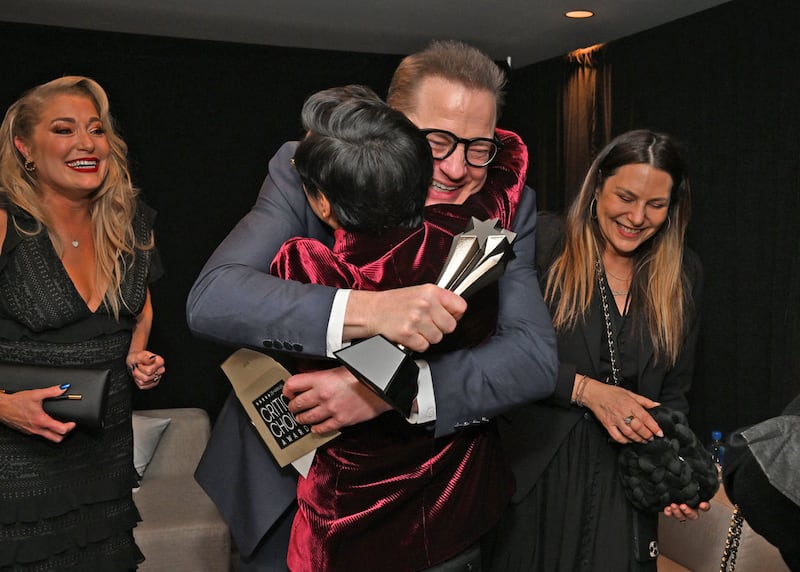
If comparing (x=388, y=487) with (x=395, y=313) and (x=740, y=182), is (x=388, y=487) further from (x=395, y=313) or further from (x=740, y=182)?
(x=740, y=182)

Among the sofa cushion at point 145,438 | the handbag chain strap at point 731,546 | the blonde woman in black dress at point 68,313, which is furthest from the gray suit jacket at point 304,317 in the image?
the sofa cushion at point 145,438

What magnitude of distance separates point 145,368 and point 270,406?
105 centimetres

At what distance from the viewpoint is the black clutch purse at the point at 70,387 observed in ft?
7.02

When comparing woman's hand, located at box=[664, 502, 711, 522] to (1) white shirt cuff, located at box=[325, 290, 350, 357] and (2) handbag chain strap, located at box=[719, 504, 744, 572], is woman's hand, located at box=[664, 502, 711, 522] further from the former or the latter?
(1) white shirt cuff, located at box=[325, 290, 350, 357]

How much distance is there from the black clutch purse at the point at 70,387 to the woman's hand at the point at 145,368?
29cm

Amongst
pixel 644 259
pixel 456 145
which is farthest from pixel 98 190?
pixel 644 259

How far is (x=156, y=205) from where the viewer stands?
6105mm

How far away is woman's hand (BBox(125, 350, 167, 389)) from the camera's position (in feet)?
8.09

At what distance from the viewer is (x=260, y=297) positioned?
4.64 feet

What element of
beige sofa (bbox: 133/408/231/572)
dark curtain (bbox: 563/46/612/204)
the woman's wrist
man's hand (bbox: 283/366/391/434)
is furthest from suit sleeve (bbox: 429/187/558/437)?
dark curtain (bbox: 563/46/612/204)

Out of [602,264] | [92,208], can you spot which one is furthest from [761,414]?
[92,208]

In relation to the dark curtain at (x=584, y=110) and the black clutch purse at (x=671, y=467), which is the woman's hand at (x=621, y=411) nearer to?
the black clutch purse at (x=671, y=467)

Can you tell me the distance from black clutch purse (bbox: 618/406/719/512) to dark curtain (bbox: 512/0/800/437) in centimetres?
251

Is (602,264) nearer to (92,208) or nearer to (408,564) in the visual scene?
(408,564)
